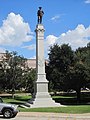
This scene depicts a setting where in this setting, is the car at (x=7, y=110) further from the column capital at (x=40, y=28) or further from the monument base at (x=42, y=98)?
the column capital at (x=40, y=28)

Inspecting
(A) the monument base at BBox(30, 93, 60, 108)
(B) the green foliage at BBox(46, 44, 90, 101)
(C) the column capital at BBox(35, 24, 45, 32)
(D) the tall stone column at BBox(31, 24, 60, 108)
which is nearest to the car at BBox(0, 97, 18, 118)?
(A) the monument base at BBox(30, 93, 60, 108)

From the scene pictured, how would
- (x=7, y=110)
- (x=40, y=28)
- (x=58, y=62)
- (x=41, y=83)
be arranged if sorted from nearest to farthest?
(x=7, y=110) < (x=41, y=83) < (x=40, y=28) < (x=58, y=62)

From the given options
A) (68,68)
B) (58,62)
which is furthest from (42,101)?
(58,62)

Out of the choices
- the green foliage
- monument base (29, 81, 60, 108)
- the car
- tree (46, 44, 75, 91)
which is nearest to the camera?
the car

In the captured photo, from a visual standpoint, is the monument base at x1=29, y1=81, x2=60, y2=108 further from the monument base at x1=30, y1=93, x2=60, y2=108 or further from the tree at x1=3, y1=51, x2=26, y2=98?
A: the tree at x1=3, y1=51, x2=26, y2=98

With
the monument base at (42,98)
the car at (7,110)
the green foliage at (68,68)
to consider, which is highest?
the green foliage at (68,68)

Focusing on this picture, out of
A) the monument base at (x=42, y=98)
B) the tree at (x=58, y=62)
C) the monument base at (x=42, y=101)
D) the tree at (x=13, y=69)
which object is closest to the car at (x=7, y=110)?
the monument base at (x=42, y=101)

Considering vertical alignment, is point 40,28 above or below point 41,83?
above

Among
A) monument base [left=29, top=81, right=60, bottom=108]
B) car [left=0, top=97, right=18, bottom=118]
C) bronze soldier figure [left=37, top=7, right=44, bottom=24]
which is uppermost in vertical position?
bronze soldier figure [left=37, top=7, right=44, bottom=24]

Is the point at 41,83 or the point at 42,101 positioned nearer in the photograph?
the point at 42,101

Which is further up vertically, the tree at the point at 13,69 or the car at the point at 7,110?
the tree at the point at 13,69

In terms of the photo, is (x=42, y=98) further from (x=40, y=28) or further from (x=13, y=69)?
(x=13, y=69)

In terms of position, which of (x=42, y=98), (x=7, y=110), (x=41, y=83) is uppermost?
(x=41, y=83)

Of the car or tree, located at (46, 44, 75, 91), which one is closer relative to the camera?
→ the car
